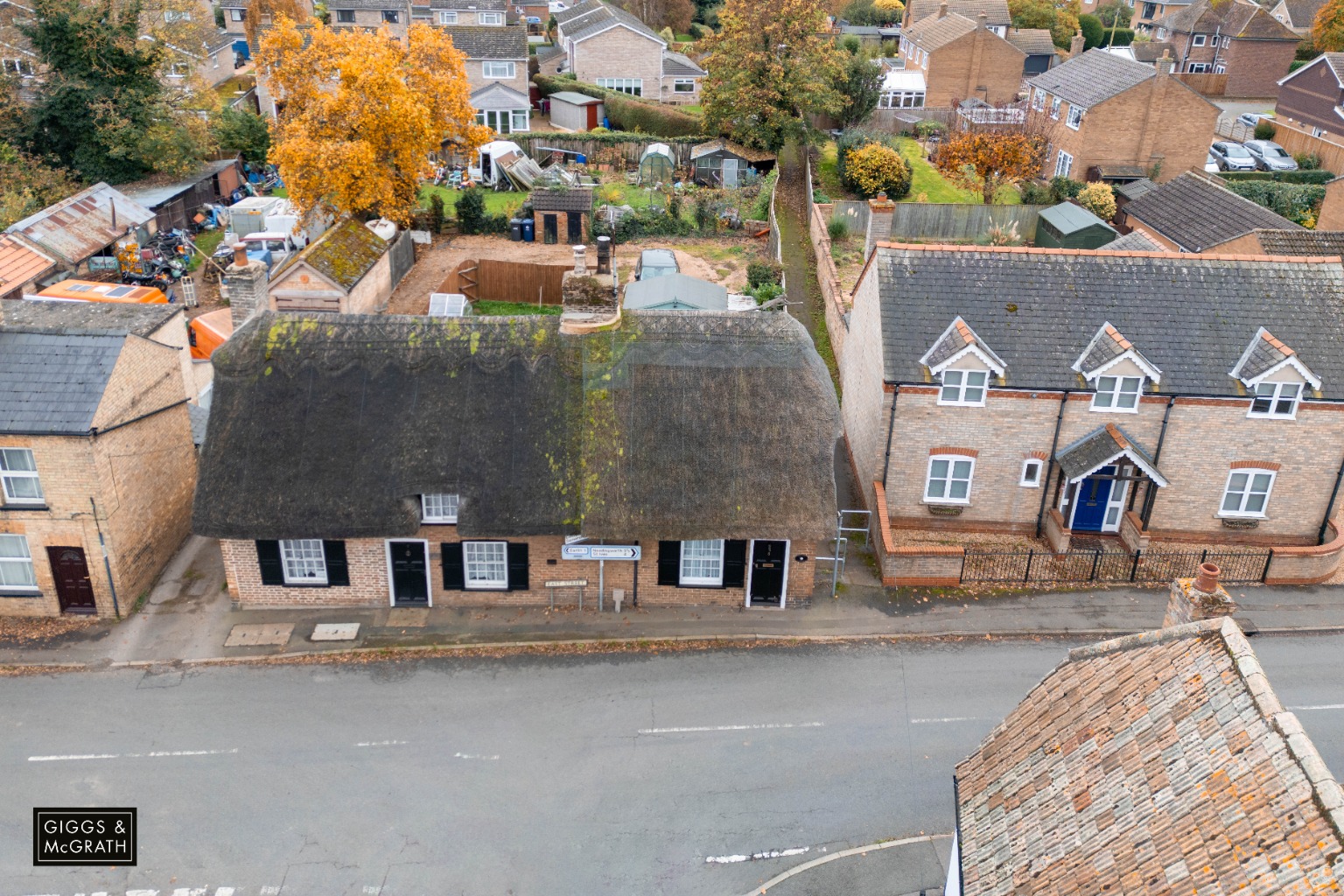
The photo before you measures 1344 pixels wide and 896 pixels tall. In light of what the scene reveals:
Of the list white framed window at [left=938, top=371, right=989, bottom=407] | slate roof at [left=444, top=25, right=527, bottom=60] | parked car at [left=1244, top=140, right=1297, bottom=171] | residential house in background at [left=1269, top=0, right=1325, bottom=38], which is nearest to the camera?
white framed window at [left=938, top=371, right=989, bottom=407]

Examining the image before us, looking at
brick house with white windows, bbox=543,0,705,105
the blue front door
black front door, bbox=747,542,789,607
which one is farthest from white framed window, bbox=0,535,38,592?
brick house with white windows, bbox=543,0,705,105

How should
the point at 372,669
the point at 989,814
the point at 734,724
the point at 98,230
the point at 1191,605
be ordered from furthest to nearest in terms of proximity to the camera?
the point at 98,230 → the point at 372,669 → the point at 734,724 → the point at 1191,605 → the point at 989,814

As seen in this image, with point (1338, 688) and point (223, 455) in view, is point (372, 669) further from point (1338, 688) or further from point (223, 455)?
point (1338, 688)

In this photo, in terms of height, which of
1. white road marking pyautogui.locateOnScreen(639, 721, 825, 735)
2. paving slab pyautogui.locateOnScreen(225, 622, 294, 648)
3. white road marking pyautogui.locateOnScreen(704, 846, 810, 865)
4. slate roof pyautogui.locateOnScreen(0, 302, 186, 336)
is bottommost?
paving slab pyautogui.locateOnScreen(225, 622, 294, 648)

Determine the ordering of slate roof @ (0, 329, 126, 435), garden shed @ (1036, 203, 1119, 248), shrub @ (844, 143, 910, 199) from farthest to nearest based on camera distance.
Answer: shrub @ (844, 143, 910, 199)
garden shed @ (1036, 203, 1119, 248)
slate roof @ (0, 329, 126, 435)

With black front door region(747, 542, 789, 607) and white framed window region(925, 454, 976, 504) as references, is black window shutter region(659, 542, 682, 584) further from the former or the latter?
white framed window region(925, 454, 976, 504)

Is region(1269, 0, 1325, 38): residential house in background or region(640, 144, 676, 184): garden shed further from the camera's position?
region(1269, 0, 1325, 38): residential house in background

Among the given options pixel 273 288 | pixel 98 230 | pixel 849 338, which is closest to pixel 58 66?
pixel 98 230
